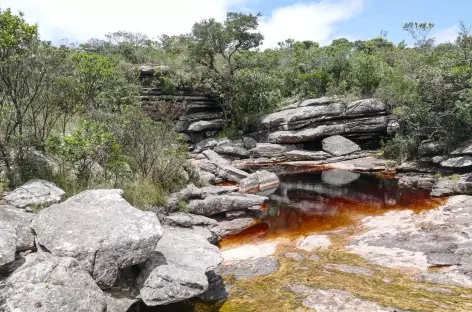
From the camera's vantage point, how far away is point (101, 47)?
128 feet

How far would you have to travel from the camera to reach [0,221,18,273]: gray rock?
6.54m

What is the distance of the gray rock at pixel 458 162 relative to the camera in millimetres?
19352

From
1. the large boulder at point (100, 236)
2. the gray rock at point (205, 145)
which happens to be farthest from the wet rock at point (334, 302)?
the gray rock at point (205, 145)

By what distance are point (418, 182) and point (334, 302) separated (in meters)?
14.4

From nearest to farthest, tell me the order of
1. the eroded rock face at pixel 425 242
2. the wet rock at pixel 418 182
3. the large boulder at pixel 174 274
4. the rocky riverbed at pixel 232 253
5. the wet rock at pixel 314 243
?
the rocky riverbed at pixel 232 253
the large boulder at pixel 174 274
the eroded rock face at pixel 425 242
the wet rock at pixel 314 243
the wet rock at pixel 418 182

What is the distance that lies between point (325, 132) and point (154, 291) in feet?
80.2

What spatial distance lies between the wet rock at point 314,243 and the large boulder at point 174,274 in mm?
3952

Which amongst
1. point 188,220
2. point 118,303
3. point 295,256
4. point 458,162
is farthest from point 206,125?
point 118,303

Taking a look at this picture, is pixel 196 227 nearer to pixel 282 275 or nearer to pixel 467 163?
pixel 282 275

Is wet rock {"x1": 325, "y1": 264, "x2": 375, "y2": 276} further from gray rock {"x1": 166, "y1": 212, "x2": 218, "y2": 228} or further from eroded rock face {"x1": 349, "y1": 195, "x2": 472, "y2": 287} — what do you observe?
gray rock {"x1": 166, "y1": 212, "x2": 218, "y2": 228}

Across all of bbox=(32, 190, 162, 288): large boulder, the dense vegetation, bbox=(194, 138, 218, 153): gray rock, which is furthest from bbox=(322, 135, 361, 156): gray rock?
bbox=(32, 190, 162, 288): large boulder

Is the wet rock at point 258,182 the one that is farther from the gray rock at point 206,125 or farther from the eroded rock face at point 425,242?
the gray rock at point 206,125

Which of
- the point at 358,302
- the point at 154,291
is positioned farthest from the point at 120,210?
the point at 358,302

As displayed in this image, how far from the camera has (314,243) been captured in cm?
1238
